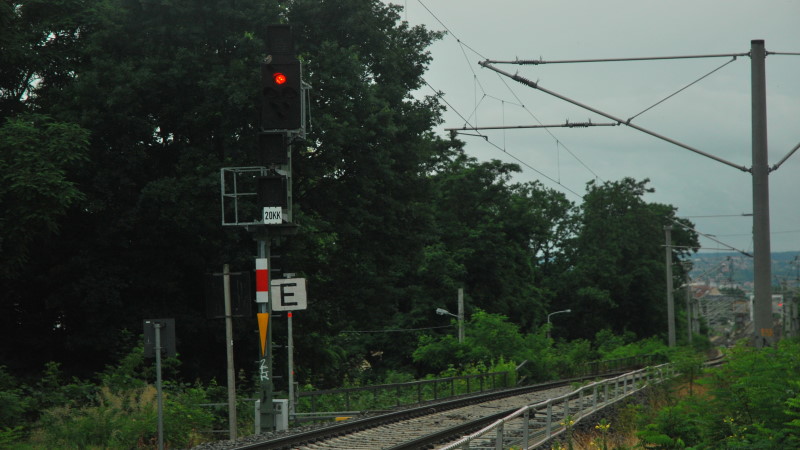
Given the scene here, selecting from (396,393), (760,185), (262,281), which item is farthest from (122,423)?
(396,393)

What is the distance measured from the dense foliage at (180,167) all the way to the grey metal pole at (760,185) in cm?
1585

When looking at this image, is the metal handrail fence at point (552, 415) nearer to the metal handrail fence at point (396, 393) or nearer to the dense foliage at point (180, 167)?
the metal handrail fence at point (396, 393)

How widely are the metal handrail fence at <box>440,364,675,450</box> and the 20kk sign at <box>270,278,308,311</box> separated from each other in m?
4.67

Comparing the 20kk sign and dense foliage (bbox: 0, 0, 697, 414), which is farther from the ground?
dense foliage (bbox: 0, 0, 697, 414)

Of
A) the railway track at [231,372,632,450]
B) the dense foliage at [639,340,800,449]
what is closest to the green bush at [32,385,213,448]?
the railway track at [231,372,632,450]

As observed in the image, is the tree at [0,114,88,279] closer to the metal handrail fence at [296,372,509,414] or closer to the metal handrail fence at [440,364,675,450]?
the metal handrail fence at [296,372,509,414]

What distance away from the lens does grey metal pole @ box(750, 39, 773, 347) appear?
623 inches

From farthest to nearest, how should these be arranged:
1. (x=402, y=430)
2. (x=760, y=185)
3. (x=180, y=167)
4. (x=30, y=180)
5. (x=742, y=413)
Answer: (x=180, y=167), (x=30, y=180), (x=402, y=430), (x=760, y=185), (x=742, y=413)

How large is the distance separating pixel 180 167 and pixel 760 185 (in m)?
19.0

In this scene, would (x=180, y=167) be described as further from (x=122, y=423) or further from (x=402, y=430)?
(x=402, y=430)

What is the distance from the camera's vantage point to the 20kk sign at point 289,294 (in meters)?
19.2

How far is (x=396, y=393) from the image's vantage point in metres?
33.4

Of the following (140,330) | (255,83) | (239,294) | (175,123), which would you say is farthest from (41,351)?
(239,294)

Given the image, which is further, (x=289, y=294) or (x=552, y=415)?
(x=552, y=415)
